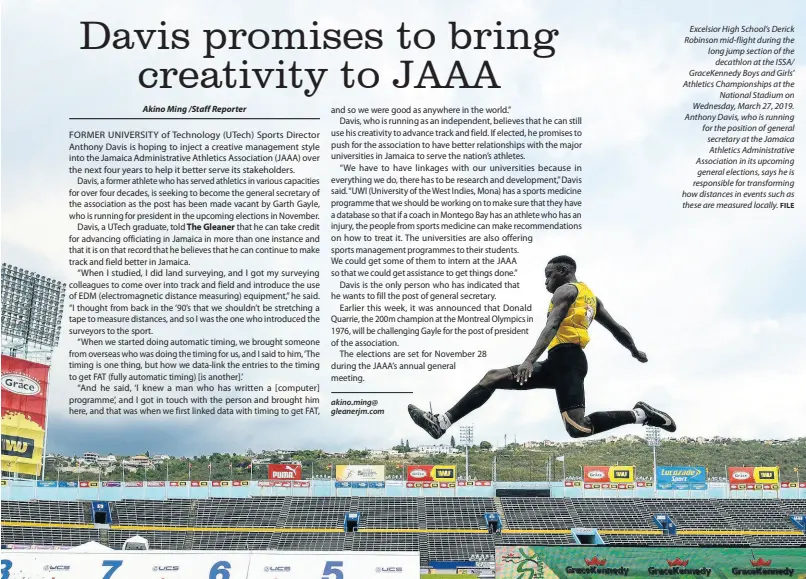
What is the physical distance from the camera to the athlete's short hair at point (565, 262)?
105ft

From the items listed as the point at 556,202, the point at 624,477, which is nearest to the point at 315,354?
the point at 556,202

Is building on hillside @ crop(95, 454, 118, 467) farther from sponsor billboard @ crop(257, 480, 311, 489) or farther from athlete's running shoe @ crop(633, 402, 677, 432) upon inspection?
athlete's running shoe @ crop(633, 402, 677, 432)

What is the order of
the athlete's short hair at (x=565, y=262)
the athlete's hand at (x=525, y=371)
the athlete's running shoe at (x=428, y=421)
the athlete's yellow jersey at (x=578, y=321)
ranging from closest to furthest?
the athlete's hand at (x=525, y=371) < the athlete's running shoe at (x=428, y=421) < the athlete's yellow jersey at (x=578, y=321) < the athlete's short hair at (x=565, y=262)

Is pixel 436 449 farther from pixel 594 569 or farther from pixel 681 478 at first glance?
pixel 594 569

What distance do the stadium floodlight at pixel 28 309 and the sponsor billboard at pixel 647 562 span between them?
121ft

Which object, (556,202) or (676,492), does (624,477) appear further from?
(556,202)

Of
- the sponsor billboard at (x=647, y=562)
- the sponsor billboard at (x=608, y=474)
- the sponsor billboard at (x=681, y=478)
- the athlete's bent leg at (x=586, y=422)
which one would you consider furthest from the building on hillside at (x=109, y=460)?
the sponsor billboard at (x=647, y=562)

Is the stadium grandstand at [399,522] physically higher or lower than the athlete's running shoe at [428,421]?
lower

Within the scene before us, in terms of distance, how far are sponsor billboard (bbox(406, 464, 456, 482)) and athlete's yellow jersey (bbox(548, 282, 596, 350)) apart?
3893 centimetres

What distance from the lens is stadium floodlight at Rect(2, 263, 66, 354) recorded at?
54.2 m

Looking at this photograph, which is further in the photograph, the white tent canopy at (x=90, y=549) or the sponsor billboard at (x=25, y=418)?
the sponsor billboard at (x=25, y=418)

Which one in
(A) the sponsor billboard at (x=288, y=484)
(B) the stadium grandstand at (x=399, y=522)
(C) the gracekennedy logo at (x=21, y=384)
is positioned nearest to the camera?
(C) the gracekennedy logo at (x=21, y=384)

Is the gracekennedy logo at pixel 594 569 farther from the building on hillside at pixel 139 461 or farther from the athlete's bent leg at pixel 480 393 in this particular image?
the building on hillside at pixel 139 461

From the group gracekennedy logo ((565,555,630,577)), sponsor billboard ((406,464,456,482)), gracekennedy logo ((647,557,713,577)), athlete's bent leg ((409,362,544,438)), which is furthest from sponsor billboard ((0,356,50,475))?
gracekennedy logo ((647,557,713,577))
